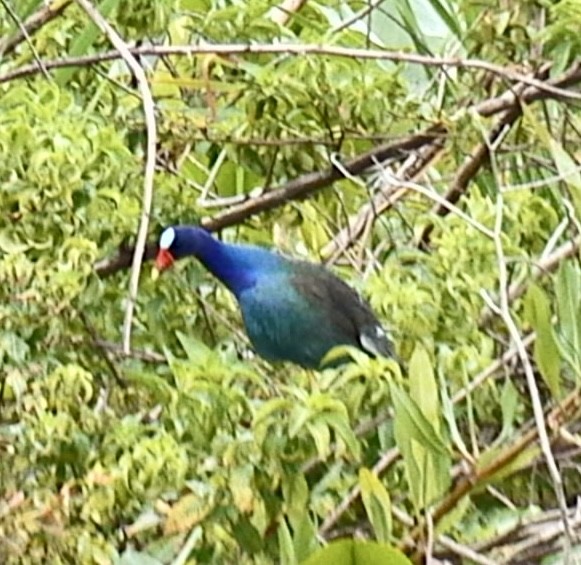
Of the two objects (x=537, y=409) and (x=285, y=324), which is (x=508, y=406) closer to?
(x=537, y=409)

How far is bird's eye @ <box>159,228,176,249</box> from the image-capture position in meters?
0.92

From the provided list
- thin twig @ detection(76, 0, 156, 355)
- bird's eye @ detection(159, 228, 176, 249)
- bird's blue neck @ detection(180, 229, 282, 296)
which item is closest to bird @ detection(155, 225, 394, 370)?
bird's blue neck @ detection(180, 229, 282, 296)

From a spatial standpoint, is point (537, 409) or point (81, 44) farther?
point (81, 44)

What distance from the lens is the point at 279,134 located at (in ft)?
3.17

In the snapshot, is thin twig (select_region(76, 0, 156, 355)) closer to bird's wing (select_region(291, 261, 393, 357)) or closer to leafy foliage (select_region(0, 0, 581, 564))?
leafy foliage (select_region(0, 0, 581, 564))

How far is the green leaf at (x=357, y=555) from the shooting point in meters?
0.75

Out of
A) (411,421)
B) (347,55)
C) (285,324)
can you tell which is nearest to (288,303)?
(285,324)

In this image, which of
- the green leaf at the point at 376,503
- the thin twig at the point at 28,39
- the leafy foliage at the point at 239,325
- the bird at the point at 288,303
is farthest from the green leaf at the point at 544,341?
the thin twig at the point at 28,39

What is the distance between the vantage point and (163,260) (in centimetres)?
95

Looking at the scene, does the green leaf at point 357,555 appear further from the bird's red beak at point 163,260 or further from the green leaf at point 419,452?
the bird's red beak at point 163,260

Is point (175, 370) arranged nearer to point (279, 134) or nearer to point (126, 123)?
point (279, 134)

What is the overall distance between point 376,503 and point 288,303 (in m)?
0.45

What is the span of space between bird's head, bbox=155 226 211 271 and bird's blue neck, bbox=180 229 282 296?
1.2 inches

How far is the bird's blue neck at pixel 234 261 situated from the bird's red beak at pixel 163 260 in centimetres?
5
